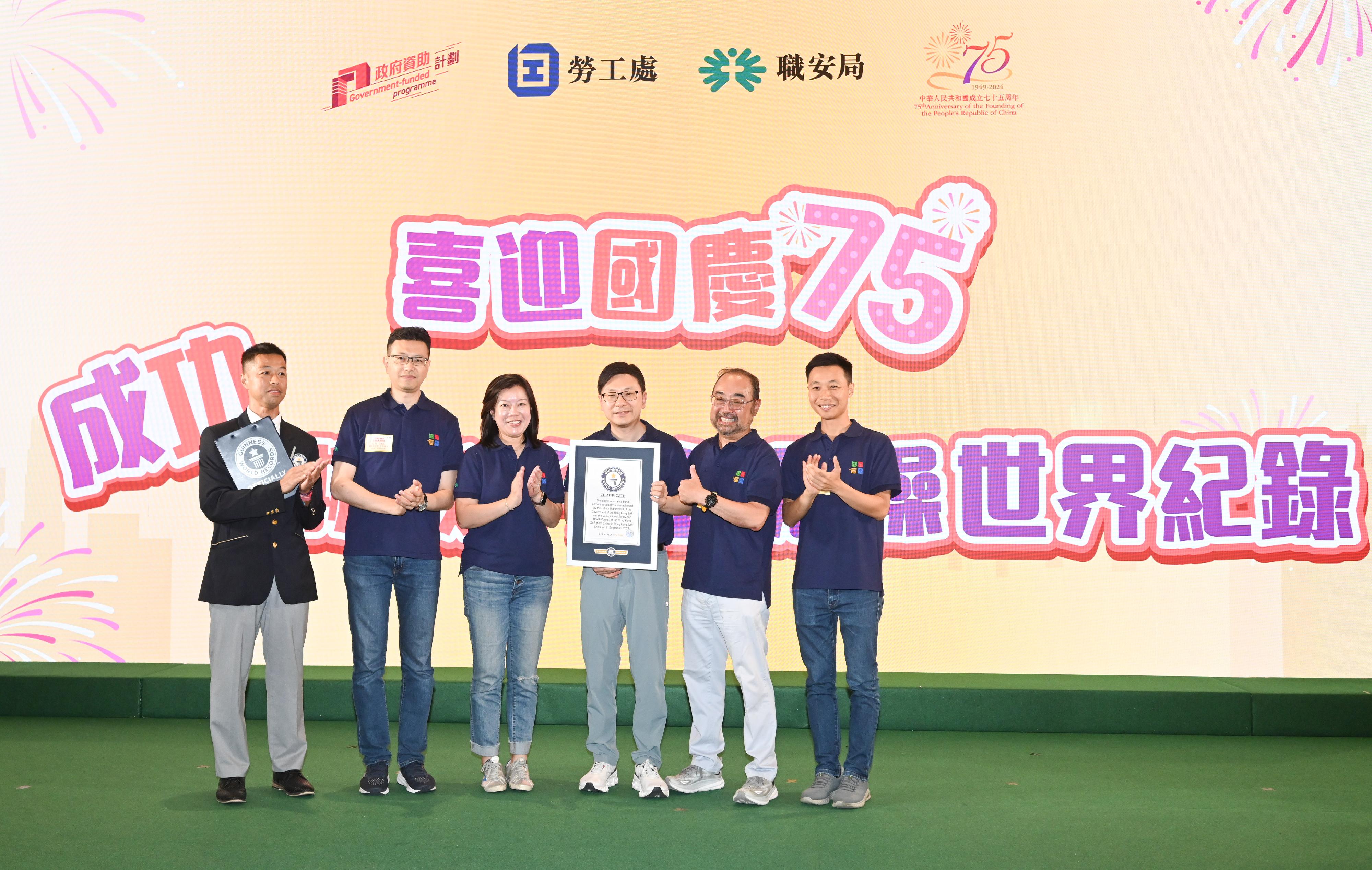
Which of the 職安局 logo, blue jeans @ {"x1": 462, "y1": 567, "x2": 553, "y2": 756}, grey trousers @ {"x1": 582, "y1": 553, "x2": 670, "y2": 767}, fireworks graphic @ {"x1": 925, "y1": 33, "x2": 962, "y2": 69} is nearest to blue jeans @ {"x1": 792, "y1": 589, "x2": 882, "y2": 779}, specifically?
grey trousers @ {"x1": 582, "y1": 553, "x2": 670, "y2": 767}

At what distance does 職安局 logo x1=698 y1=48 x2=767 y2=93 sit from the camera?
5.06 metres

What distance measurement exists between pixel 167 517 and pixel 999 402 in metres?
3.96

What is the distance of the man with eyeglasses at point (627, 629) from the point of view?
11.5ft

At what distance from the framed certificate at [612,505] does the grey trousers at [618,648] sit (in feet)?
0.33

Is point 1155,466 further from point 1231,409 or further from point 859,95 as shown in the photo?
point 859,95

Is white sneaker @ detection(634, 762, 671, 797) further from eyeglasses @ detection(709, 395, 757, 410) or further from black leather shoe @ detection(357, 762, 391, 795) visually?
eyeglasses @ detection(709, 395, 757, 410)

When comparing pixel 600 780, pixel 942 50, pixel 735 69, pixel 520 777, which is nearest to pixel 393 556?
pixel 520 777

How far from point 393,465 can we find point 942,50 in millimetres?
3249

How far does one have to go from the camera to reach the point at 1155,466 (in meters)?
5.02

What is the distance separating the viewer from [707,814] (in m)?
3.29

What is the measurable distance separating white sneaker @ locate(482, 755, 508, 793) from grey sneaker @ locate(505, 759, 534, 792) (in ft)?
0.10

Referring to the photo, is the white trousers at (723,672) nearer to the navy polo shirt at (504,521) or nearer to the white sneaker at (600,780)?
the white sneaker at (600,780)

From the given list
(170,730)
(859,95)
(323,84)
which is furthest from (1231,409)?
(170,730)

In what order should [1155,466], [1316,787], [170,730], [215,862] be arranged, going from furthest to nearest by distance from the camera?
[1155,466], [170,730], [1316,787], [215,862]
